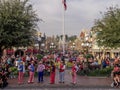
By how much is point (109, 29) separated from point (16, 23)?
30.6 ft

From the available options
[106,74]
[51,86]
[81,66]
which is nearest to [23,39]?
[81,66]

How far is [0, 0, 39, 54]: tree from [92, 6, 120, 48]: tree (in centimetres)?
661

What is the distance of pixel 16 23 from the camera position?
40.6m

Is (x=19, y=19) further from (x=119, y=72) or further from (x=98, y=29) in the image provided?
(x=119, y=72)

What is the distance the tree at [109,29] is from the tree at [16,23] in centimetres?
661

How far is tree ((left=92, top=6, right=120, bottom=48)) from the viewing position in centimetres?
4112

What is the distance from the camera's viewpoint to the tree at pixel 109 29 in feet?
135

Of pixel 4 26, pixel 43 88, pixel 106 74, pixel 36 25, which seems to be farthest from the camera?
pixel 36 25

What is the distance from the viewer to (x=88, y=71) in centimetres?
3656

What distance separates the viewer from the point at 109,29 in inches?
1628

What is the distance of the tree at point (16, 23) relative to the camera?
131ft

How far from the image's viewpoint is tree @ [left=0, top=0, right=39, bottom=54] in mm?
40031

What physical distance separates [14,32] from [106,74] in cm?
1043

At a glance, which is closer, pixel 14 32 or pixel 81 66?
pixel 81 66
